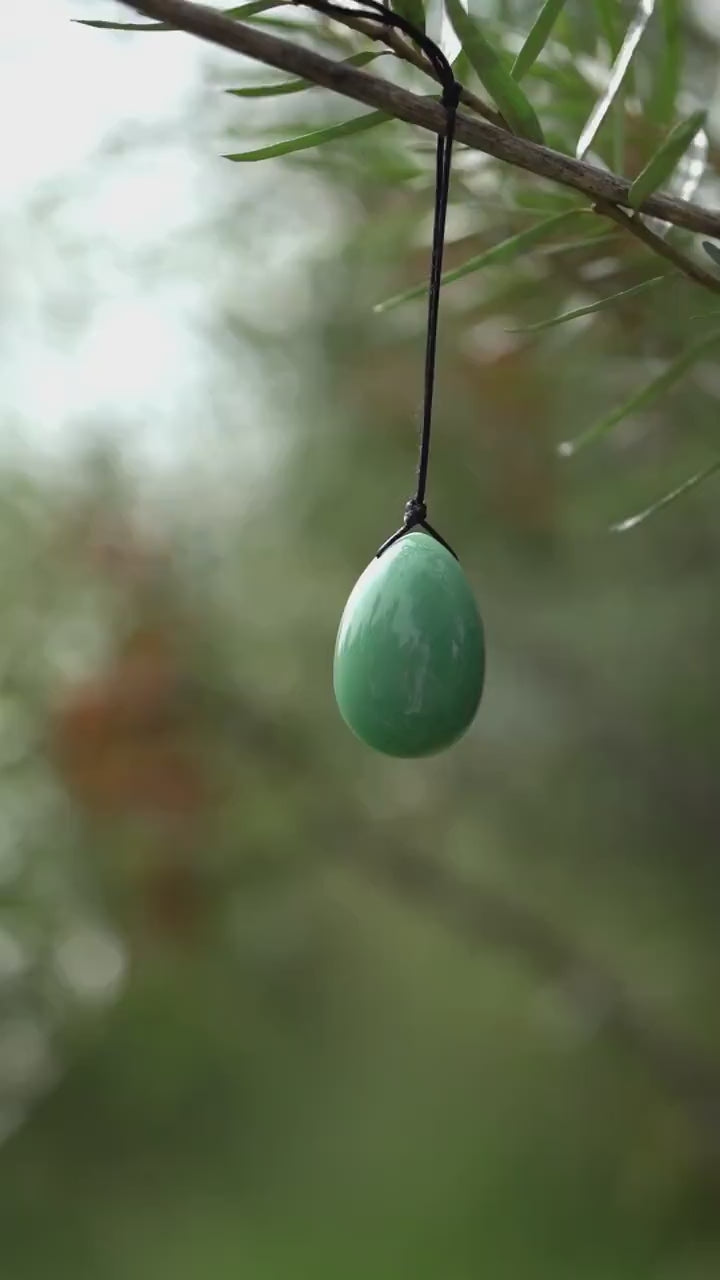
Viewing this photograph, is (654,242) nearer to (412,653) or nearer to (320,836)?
(412,653)

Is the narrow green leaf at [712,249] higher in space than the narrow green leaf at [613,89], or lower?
lower

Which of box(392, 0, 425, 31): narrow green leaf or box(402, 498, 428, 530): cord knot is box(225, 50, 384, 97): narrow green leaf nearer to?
box(392, 0, 425, 31): narrow green leaf

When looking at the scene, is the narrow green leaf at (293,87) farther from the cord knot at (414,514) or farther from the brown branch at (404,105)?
the cord knot at (414,514)

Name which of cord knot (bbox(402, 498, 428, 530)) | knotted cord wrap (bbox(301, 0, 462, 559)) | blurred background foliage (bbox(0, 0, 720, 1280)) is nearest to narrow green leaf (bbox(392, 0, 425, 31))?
knotted cord wrap (bbox(301, 0, 462, 559))

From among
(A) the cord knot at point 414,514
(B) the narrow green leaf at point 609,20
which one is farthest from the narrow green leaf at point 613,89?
(A) the cord knot at point 414,514

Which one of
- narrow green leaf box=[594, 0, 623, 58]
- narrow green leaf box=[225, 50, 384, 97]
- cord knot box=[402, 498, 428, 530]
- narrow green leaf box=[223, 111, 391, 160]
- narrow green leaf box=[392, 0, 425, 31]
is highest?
narrow green leaf box=[594, 0, 623, 58]

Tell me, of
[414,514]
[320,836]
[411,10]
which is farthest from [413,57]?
[320,836]
